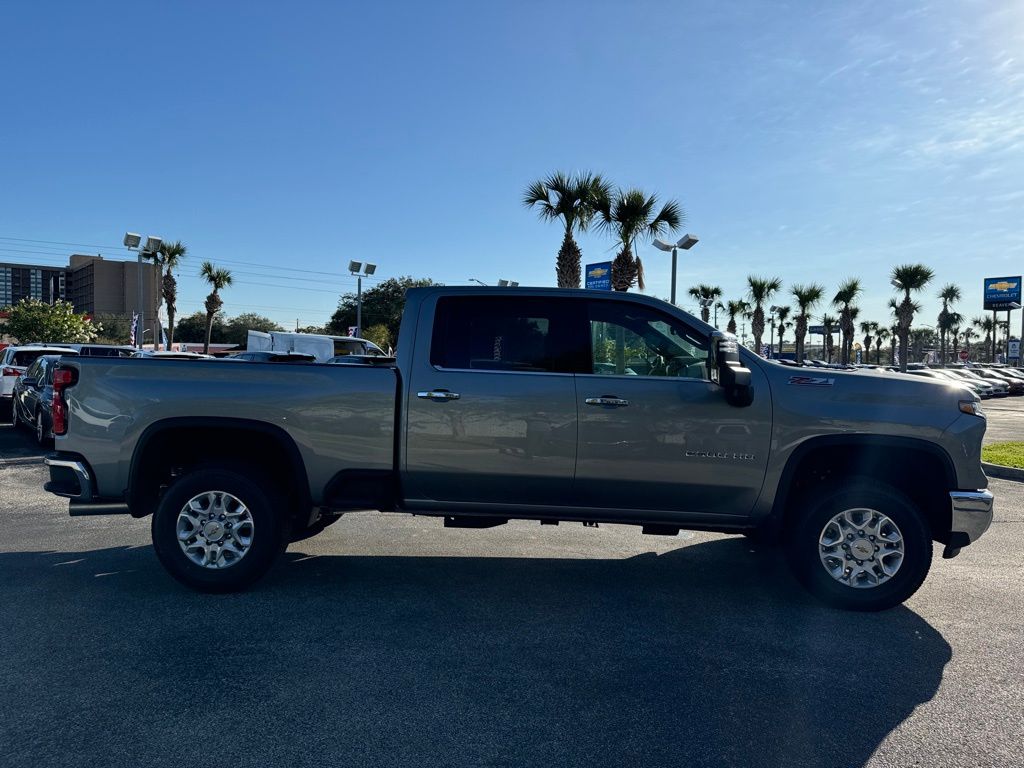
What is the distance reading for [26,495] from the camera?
27.6 feet

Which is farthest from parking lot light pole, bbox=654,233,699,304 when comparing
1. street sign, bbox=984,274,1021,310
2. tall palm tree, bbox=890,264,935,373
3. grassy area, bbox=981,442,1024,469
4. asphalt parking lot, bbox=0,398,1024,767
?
street sign, bbox=984,274,1021,310

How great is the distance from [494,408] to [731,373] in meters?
1.51

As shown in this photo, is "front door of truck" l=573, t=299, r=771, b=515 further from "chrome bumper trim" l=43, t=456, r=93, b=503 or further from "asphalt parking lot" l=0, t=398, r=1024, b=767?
"chrome bumper trim" l=43, t=456, r=93, b=503

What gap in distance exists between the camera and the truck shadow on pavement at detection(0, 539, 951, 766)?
9.97ft

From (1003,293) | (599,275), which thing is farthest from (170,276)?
(1003,293)

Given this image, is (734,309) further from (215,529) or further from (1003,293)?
(215,529)

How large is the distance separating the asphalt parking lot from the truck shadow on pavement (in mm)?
13

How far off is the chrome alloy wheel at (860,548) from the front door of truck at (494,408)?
1.78 meters

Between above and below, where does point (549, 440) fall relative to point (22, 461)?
above

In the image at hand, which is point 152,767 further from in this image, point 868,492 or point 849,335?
point 849,335

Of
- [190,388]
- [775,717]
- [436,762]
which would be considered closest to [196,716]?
[436,762]

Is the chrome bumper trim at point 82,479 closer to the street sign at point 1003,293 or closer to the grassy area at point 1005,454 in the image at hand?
the grassy area at point 1005,454

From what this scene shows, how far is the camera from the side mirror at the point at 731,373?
4.45m

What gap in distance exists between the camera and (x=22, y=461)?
11.0m
